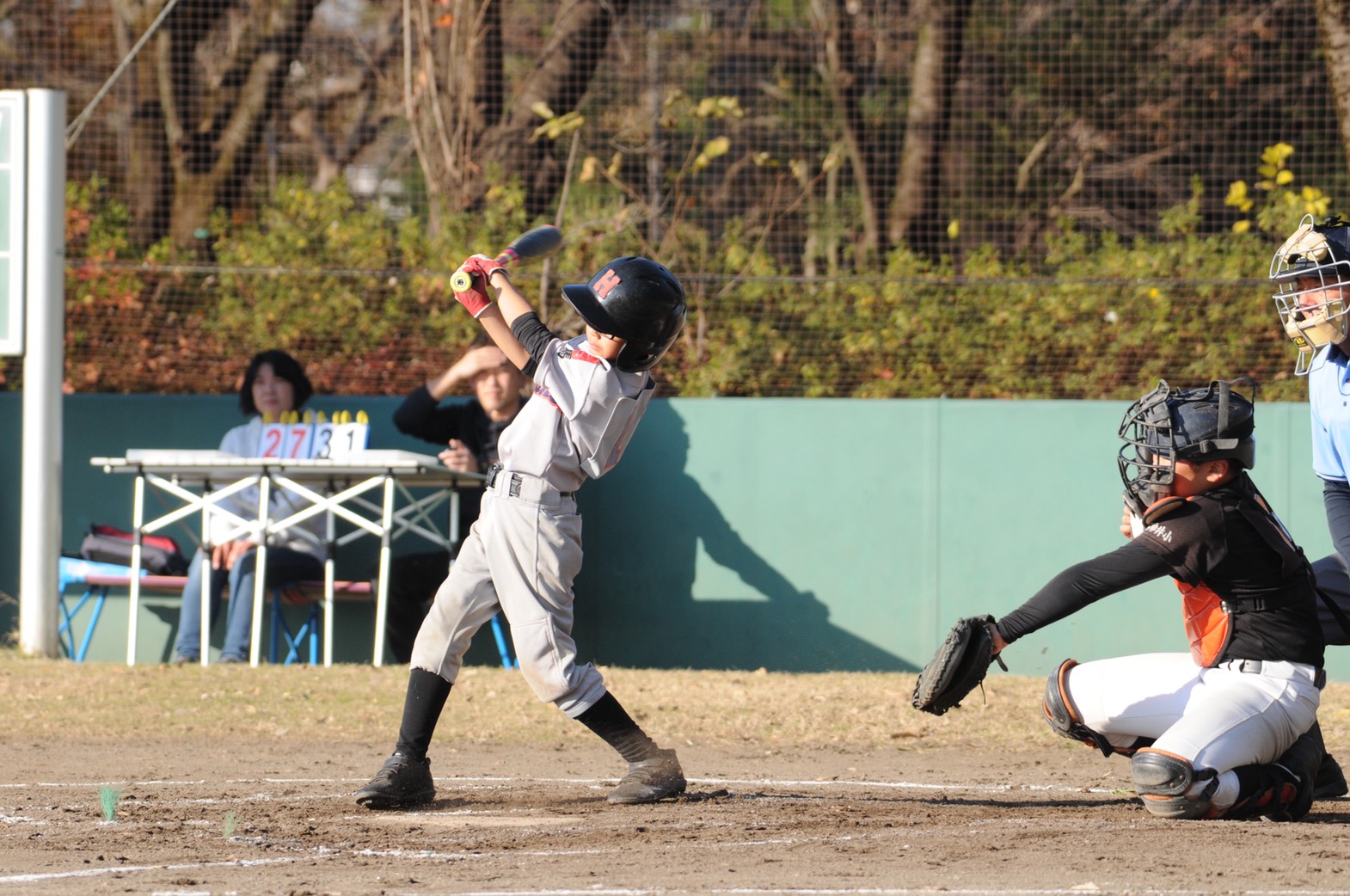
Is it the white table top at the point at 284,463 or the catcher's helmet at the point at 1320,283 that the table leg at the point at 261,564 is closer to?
the white table top at the point at 284,463

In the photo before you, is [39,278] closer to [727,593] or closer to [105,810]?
[727,593]

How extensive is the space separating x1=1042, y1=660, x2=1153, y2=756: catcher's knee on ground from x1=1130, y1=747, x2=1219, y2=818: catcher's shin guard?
0.39 m

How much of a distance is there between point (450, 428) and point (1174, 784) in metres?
5.75

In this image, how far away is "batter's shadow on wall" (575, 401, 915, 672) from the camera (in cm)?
1005

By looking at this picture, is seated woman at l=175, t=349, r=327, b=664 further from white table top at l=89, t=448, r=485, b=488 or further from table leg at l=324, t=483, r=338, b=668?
white table top at l=89, t=448, r=485, b=488

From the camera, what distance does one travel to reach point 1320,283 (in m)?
5.20

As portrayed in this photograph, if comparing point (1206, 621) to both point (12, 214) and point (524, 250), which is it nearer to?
point (524, 250)

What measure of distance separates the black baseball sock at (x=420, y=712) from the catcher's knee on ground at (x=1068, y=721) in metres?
1.93

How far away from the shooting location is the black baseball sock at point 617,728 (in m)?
5.13

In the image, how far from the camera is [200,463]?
873 cm

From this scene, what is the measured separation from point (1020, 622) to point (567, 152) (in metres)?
9.16

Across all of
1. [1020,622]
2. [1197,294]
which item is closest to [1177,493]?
[1020,622]

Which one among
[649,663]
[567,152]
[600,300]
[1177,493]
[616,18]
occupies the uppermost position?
[616,18]

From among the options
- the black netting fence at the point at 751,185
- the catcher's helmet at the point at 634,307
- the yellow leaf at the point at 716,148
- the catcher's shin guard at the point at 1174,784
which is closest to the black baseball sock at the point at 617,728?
the catcher's helmet at the point at 634,307
